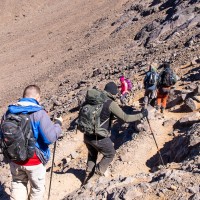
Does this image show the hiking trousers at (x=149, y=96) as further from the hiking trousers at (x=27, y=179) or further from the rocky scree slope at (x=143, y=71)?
the hiking trousers at (x=27, y=179)

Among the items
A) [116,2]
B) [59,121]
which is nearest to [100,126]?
[59,121]

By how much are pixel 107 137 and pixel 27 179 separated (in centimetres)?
170

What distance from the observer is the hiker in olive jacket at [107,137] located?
6.95 m

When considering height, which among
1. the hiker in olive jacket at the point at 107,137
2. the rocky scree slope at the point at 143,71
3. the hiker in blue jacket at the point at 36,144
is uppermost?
the hiker in blue jacket at the point at 36,144

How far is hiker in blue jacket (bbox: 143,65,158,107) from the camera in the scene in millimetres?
10609

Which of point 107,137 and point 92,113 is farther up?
point 92,113

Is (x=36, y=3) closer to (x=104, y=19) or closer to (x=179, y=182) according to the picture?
→ (x=104, y=19)

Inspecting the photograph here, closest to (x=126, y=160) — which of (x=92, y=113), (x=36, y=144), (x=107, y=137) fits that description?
(x=107, y=137)

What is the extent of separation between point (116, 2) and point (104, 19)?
148 inches

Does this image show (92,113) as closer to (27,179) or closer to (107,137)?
(107,137)

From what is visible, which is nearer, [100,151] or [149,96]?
[100,151]

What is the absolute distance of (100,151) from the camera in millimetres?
7477

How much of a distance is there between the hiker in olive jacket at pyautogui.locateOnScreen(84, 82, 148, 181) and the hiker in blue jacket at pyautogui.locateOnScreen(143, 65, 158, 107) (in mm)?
3267

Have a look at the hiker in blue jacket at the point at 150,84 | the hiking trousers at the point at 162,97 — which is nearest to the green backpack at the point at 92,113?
the hiking trousers at the point at 162,97
